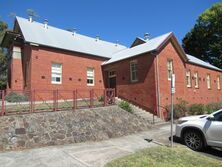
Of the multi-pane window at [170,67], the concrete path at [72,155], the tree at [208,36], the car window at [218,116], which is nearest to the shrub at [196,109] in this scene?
the multi-pane window at [170,67]

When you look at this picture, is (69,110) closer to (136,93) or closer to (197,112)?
(136,93)

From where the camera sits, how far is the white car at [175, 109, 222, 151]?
780 cm

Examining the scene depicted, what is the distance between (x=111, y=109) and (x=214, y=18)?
118ft

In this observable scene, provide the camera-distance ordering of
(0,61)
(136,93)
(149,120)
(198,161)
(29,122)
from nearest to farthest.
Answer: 1. (198,161)
2. (29,122)
3. (149,120)
4. (136,93)
5. (0,61)

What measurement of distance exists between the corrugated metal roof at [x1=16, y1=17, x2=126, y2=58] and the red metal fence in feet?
14.9

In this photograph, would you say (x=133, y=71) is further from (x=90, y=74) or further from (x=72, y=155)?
(x=72, y=155)

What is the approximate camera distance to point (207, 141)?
8.07m

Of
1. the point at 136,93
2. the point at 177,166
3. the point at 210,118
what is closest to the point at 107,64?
the point at 136,93

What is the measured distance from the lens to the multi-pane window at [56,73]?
18.8 m

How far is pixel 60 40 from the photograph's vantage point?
835 inches

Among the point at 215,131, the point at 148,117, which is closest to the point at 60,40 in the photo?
the point at 148,117

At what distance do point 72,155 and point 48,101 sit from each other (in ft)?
33.8

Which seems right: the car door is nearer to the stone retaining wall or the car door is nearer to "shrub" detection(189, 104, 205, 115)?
the stone retaining wall

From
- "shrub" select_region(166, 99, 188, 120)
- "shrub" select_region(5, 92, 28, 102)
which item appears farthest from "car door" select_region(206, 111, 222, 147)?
"shrub" select_region(5, 92, 28, 102)
